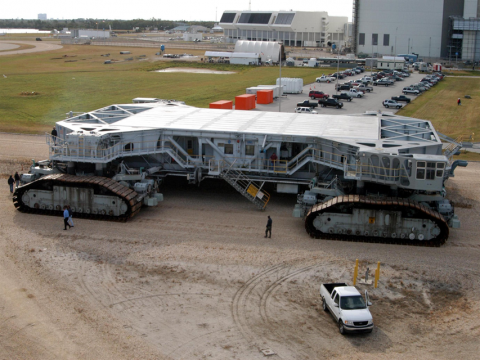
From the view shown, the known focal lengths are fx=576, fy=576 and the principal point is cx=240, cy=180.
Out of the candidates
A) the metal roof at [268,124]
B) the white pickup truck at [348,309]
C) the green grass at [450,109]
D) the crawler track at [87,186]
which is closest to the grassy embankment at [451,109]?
the green grass at [450,109]

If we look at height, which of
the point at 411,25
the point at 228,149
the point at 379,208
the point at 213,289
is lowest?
the point at 213,289

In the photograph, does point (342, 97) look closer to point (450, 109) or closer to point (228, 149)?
point (450, 109)

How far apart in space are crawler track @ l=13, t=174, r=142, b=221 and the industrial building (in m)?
126

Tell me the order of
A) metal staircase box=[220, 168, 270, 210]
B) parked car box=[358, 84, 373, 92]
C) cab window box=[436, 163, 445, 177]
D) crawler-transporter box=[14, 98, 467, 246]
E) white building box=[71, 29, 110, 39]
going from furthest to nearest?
1. white building box=[71, 29, 110, 39]
2. parked car box=[358, 84, 373, 92]
3. metal staircase box=[220, 168, 270, 210]
4. crawler-transporter box=[14, 98, 467, 246]
5. cab window box=[436, 163, 445, 177]

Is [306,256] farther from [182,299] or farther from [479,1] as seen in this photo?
[479,1]

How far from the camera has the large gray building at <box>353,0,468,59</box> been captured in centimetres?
13975

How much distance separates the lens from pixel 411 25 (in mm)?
143375

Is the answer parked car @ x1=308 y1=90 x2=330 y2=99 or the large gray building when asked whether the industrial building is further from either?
parked car @ x1=308 y1=90 x2=330 y2=99

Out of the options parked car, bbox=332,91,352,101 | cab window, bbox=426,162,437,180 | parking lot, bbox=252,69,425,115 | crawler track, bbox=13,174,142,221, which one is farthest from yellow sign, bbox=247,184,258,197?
parked car, bbox=332,91,352,101

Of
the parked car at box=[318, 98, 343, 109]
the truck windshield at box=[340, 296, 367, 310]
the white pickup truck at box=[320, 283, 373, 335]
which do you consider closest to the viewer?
the white pickup truck at box=[320, 283, 373, 335]

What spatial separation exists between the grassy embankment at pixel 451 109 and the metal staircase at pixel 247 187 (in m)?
19.9

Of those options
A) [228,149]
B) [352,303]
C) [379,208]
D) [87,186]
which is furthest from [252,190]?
[352,303]

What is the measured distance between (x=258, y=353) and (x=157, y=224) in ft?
42.4

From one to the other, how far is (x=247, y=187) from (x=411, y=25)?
125004 mm
